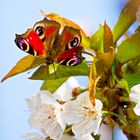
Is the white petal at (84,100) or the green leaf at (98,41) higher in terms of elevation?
the green leaf at (98,41)

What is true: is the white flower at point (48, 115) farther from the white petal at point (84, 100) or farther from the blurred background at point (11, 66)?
the blurred background at point (11, 66)

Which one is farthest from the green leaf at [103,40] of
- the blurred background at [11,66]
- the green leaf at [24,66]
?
the blurred background at [11,66]

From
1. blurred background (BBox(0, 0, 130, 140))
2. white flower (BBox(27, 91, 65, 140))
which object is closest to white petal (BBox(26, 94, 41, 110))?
white flower (BBox(27, 91, 65, 140))

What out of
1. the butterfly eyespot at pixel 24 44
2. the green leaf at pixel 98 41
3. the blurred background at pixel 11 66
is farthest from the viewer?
the blurred background at pixel 11 66

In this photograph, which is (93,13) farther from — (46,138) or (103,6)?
(46,138)

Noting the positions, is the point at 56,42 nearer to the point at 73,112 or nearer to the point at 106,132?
the point at 73,112

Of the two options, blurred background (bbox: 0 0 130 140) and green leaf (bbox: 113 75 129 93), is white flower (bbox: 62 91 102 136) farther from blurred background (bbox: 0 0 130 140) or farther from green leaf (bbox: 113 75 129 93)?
blurred background (bbox: 0 0 130 140)

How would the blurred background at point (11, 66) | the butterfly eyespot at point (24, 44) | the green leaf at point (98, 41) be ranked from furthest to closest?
the blurred background at point (11, 66)
the green leaf at point (98, 41)
the butterfly eyespot at point (24, 44)

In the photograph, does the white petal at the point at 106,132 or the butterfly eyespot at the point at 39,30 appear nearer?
the butterfly eyespot at the point at 39,30
